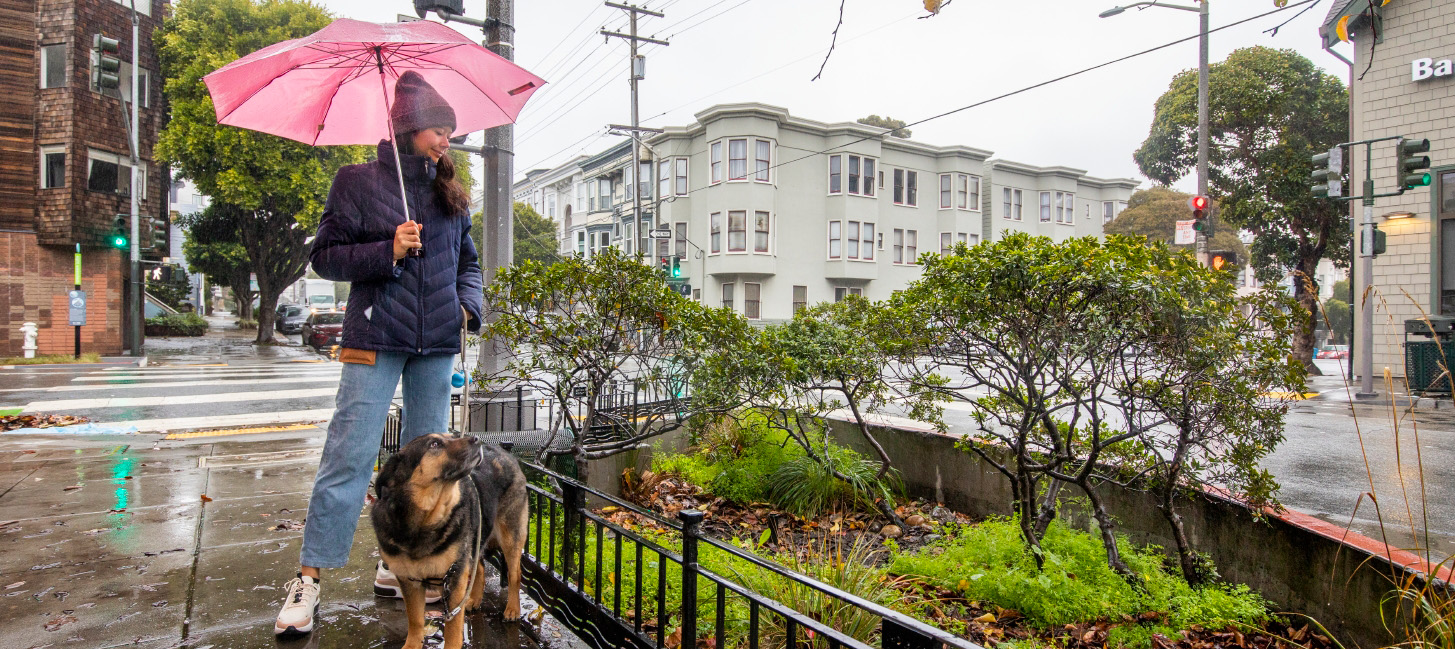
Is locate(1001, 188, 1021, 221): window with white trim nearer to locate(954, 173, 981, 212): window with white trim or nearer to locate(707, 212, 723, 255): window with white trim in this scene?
locate(954, 173, 981, 212): window with white trim

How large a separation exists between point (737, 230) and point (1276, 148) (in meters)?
18.3

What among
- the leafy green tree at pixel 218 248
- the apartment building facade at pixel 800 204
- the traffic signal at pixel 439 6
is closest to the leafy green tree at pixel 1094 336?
the traffic signal at pixel 439 6

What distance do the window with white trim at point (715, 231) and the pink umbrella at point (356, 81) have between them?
28.1 metres

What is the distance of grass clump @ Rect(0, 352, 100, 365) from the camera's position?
15.7m

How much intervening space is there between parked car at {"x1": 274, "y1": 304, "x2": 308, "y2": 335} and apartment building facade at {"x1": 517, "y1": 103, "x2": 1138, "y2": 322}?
42.1 ft

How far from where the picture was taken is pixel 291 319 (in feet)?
107

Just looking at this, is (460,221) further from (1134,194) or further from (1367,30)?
(1134,194)

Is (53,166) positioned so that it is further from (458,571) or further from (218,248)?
(458,571)

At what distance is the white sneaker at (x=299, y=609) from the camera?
2602mm

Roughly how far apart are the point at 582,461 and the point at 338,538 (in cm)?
167

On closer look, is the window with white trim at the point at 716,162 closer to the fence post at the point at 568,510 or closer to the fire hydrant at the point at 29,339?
the fire hydrant at the point at 29,339

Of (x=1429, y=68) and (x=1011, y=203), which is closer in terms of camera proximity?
(x=1429, y=68)

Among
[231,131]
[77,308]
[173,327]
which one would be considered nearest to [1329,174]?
→ [231,131]

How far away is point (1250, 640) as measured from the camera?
11.2 feet
